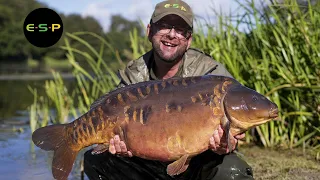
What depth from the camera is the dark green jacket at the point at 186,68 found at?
324 cm

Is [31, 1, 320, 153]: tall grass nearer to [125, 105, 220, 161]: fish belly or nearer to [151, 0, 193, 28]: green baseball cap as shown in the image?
[151, 0, 193, 28]: green baseball cap

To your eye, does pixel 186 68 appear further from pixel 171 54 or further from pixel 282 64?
pixel 282 64

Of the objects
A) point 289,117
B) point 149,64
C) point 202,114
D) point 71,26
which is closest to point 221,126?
point 202,114

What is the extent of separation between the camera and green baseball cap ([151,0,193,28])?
10.4 ft

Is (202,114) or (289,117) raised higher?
(202,114)

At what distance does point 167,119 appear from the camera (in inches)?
98.1

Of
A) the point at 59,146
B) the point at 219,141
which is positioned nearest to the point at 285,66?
the point at 219,141

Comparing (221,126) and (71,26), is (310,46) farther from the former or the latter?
(71,26)

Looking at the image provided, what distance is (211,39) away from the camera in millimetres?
4730

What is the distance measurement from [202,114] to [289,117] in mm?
2001

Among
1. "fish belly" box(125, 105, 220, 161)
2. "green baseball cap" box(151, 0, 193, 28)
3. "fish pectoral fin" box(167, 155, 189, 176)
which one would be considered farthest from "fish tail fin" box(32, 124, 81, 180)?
"green baseball cap" box(151, 0, 193, 28)

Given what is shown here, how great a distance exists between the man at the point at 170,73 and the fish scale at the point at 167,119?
0.46 meters

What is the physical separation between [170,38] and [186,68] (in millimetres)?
236

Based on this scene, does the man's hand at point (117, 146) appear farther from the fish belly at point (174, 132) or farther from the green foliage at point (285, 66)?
the green foliage at point (285, 66)
